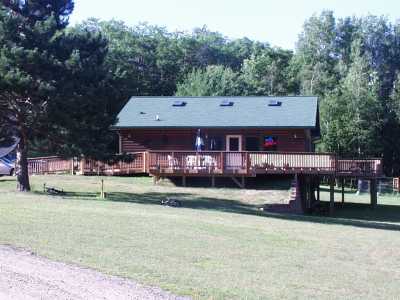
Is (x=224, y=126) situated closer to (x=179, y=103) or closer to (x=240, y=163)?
(x=240, y=163)

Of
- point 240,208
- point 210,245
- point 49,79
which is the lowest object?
point 210,245

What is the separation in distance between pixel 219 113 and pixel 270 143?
384 cm

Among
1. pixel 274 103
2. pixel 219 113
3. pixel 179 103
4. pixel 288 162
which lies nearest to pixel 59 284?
pixel 288 162

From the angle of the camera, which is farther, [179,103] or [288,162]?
[179,103]

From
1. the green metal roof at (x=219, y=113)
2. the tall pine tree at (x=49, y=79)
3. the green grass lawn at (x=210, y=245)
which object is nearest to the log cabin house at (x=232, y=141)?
the green metal roof at (x=219, y=113)

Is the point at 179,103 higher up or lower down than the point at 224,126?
higher up

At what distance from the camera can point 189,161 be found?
35.5 m

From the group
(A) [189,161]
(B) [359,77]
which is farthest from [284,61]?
(A) [189,161]

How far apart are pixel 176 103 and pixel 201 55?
43728 mm

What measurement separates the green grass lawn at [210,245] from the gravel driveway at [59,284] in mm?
525

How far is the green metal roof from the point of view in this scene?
39.6 metres

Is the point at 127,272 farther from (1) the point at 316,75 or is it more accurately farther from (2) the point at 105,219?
(1) the point at 316,75

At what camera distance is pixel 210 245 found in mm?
17156

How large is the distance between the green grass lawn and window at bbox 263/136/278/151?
34.1ft
